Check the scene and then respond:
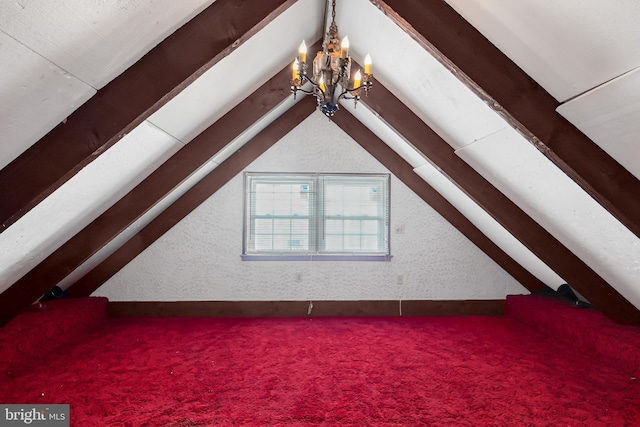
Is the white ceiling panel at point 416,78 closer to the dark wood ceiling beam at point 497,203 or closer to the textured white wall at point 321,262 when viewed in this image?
the dark wood ceiling beam at point 497,203

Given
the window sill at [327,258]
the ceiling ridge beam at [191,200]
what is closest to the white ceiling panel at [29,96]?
the ceiling ridge beam at [191,200]

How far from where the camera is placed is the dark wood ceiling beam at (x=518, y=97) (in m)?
1.86

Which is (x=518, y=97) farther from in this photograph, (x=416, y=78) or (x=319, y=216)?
(x=319, y=216)

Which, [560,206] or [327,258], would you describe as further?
A: [327,258]

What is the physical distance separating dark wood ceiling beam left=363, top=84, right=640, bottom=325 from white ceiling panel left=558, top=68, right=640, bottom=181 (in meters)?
1.22

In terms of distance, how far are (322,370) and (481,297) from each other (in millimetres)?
2859

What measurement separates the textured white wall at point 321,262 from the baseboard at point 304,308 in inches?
3.3

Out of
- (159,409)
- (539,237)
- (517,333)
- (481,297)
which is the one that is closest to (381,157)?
(539,237)

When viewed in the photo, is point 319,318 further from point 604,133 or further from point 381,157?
point 604,133

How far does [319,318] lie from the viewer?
4.50 meters

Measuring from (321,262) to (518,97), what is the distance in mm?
3246

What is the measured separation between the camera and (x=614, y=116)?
165cm

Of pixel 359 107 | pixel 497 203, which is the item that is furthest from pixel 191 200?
pixel 497 203

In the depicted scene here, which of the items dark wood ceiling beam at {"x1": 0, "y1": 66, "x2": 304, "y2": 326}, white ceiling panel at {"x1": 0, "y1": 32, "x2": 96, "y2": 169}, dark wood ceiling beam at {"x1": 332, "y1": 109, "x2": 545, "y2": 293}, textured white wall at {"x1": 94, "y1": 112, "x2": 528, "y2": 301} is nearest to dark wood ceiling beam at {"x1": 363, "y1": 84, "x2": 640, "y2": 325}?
dark wood ceiling beam at {"x1": 0, "y1": 66, "x2": 304, "y2": 326}
